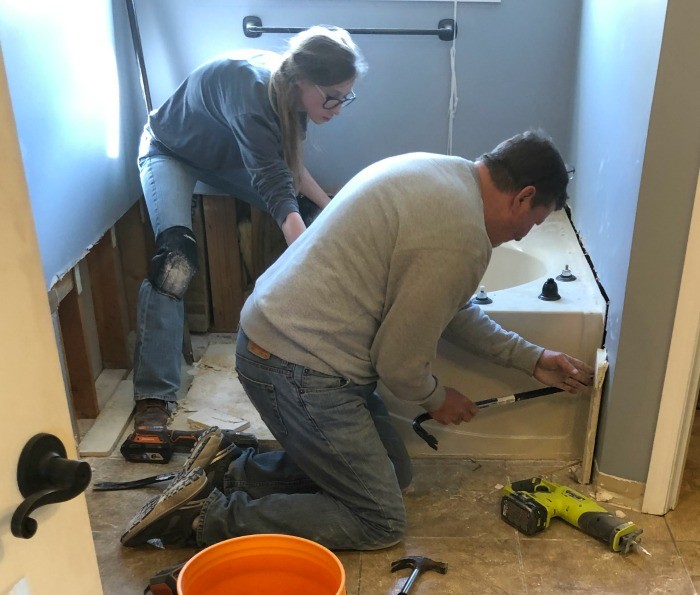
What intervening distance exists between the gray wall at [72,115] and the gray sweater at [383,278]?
0.61 m

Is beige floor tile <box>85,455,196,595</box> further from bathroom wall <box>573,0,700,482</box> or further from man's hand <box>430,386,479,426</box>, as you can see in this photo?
bathroom wall <box>573,0,700,482</box>

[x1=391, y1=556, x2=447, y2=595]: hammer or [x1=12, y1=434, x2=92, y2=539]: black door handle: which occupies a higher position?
[x1=12, y1=434, x2=92, y2=539]: black door handle

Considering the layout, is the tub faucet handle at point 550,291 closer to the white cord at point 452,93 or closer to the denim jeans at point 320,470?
the denim jeans at point 320,470

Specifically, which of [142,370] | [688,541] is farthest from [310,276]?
[688,541]

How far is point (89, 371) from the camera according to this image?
208 centimetres

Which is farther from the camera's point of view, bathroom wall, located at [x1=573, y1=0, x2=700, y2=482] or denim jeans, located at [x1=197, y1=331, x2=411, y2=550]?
denim jeans, located at [x1=197, y1=331, x2=411, y2=550]

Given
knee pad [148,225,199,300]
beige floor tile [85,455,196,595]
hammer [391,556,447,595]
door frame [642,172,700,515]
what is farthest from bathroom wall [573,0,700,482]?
knee pad [148,225,199,300]

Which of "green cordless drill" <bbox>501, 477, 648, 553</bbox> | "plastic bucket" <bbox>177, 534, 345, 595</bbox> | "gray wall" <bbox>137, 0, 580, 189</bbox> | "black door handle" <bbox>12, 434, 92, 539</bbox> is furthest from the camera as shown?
"gray wall" <bbox>137, 0, 580, 189</bbox>

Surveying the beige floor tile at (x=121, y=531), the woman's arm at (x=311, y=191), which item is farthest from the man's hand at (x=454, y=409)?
the woman's arm at (x=311, y=191)

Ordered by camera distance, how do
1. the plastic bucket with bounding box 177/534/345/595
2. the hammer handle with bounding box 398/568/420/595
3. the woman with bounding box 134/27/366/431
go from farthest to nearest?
the woman with bounding box 134/27/366/431 < the hammer handle with bounding box 398/568/420/595 < the plastic bucket with bounding box 177/534/345/595

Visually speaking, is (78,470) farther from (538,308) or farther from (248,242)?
(248,242)

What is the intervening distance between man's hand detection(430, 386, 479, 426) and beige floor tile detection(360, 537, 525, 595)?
0.90ft

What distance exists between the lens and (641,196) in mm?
1487

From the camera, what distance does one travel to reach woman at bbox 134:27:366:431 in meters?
1.93
